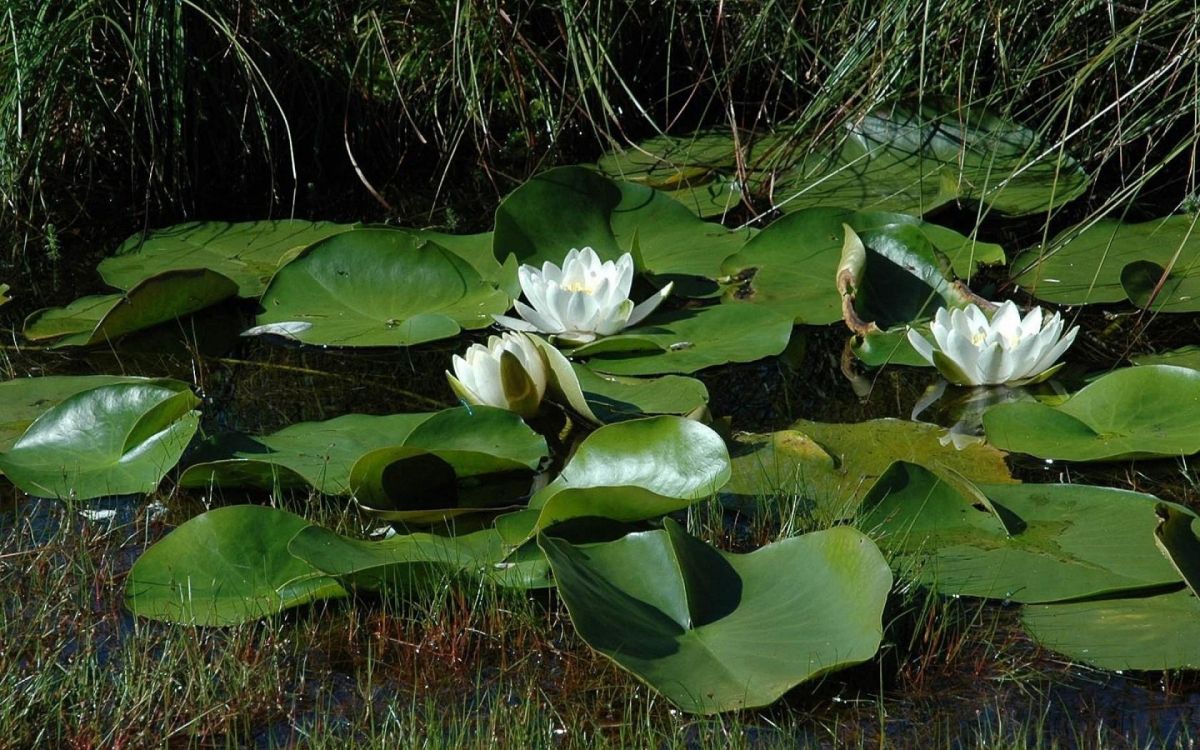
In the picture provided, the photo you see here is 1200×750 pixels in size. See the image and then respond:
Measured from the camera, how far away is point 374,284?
10.2ft

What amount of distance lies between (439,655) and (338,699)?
0.17 m

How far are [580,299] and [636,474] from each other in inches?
28.4

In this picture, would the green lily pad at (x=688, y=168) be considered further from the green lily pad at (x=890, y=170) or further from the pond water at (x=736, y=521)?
the pond water at (x=736, y=521)

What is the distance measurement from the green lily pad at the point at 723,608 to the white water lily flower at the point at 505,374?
22.1 inches

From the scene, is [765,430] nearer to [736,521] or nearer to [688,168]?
[736,521]

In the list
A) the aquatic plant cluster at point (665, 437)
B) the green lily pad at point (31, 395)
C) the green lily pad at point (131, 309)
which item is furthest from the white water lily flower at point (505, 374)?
the green lily pad at point (131, 309)

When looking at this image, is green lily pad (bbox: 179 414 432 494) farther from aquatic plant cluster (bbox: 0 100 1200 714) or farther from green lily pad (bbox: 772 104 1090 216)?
green lily pad (bbox: 772 104 1090 216)

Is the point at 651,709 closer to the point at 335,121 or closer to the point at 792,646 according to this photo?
the point at 792,646

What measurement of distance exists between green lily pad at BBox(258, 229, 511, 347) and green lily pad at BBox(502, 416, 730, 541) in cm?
95

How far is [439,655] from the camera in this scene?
190cm

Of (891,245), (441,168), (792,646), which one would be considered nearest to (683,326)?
(891,245)

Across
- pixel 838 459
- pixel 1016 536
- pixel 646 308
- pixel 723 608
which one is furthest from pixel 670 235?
pixel 723 608

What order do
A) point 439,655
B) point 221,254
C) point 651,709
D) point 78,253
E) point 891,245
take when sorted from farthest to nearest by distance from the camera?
point 78,253, point 221,254, point 891,245, point 439,655, point 651,709

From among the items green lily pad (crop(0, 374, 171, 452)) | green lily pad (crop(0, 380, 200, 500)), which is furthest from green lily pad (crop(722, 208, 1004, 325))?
green lily pad (crop(0, 374, 171, 452))
